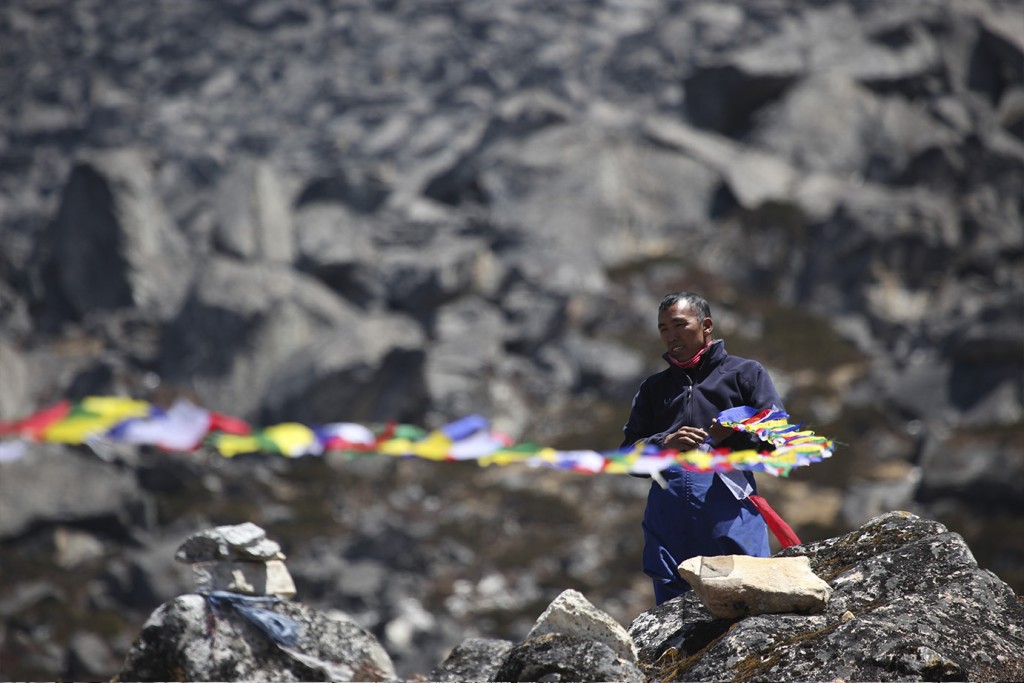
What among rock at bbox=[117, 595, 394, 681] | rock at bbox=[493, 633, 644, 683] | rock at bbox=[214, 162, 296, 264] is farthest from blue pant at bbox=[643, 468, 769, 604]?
rock at bbox=[214, 162, 296, 264]

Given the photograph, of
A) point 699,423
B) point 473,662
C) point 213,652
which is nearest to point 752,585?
point 699,423

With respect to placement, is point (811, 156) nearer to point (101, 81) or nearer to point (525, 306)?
point (525, 306)

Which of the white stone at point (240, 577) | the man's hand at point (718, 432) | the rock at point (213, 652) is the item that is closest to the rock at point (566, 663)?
the man's hand at point (718, 432)

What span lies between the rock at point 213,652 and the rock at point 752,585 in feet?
6.99

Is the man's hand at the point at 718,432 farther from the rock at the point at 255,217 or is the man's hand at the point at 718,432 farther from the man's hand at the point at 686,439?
the rock at the point at 255,217

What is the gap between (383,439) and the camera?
4.81 m

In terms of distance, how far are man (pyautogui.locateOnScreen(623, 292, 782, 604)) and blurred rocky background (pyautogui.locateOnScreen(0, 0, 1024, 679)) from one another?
30096 mm

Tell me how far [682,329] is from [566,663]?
173 centimetres

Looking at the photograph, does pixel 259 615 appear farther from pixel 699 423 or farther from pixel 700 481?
pixel 699 423

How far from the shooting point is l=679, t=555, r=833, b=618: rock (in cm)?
524

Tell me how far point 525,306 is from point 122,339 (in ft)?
82.3

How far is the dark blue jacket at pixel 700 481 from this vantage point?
5.70m

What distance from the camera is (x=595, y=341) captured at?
192ft

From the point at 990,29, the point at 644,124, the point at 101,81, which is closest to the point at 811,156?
the point at 644,124
